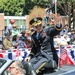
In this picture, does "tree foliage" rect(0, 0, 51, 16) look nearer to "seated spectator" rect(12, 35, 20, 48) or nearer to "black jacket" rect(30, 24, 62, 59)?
Answer: "seated spectator" rect(12, 35, 20, 48)

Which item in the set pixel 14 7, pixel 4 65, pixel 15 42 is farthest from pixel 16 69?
pixel 14 7

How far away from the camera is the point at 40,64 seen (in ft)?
27.6

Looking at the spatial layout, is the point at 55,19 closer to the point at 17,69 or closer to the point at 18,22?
the point at 17,69

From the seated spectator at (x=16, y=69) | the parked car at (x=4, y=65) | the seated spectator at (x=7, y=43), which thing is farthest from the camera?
the seated spectator at (x=7, y=43)

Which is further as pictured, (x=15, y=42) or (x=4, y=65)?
(x=15, y=42)

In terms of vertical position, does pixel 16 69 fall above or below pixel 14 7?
above

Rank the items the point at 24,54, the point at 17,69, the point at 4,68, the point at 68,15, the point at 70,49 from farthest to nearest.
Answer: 1. the point at 68,15
2. the point at 70,49
3. the point at 24,54
4. the point at 4,68
5. the point at 17,69

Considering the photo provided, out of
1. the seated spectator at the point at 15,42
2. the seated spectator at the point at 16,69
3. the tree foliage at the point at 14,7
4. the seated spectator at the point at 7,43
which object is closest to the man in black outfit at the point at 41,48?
the seated spectator at the point at 16,69

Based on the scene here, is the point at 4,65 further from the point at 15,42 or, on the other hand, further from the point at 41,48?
the point at 15,42

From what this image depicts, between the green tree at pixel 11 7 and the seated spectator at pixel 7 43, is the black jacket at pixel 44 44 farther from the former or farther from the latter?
the green tree at pixel 11 7

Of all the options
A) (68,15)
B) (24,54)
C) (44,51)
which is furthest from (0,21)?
(44,51)

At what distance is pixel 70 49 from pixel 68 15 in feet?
113

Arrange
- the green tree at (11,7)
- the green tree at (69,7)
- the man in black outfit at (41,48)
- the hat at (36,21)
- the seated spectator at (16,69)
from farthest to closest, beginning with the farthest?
the green tree at (11,7)
the green tree at (69,7)
the man in black outfit at (41,48)
the hat at (36,21)
the seated spectator at (16,69)

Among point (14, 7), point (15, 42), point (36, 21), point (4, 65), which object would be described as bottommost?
point (14, 7)
